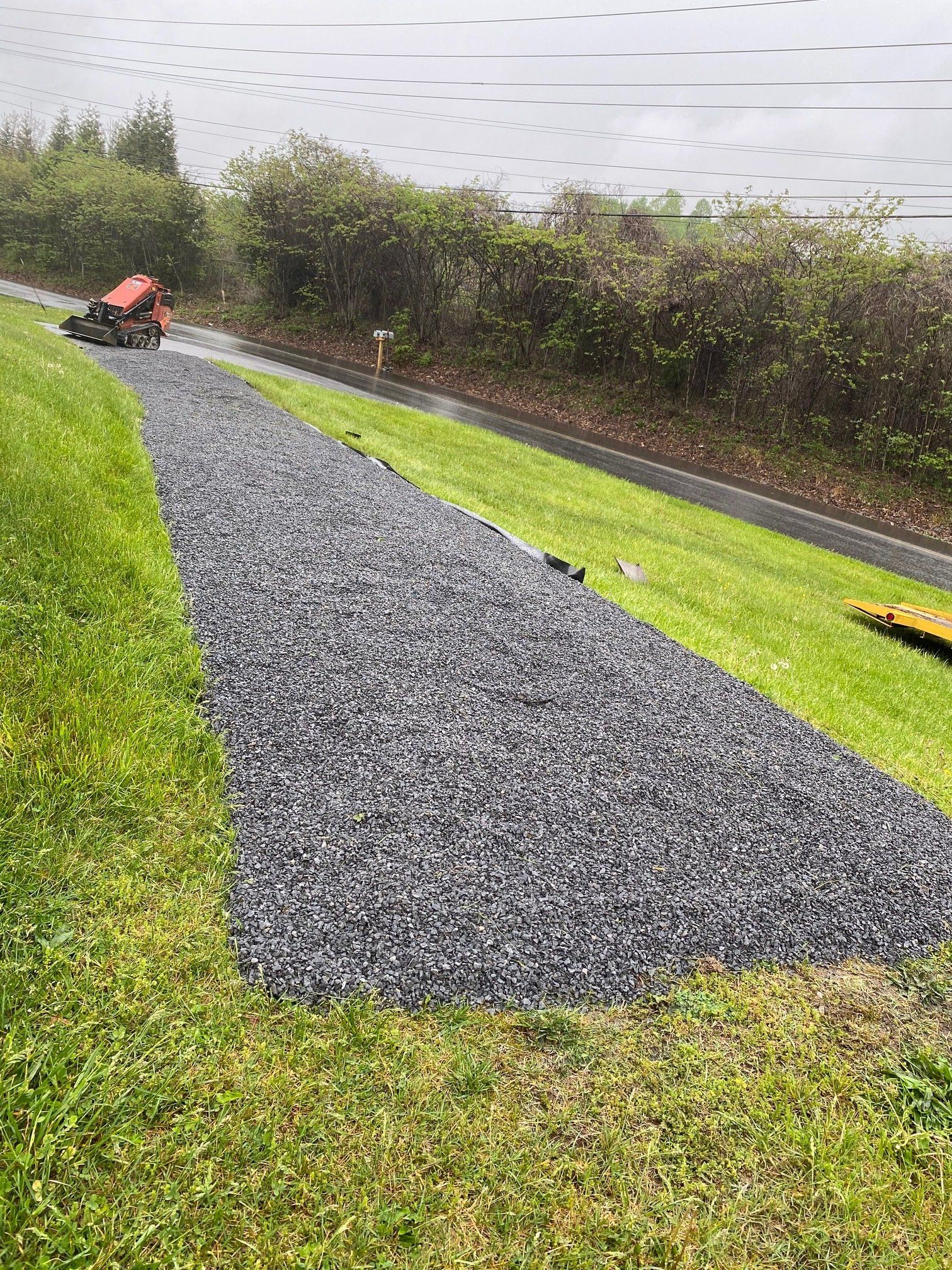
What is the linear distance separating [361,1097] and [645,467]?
1510 centimetres

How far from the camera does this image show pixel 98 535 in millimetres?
3725

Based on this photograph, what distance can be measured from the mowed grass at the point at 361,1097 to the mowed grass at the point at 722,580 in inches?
101

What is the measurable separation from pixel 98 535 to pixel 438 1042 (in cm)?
322

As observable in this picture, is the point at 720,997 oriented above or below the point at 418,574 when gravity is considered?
below

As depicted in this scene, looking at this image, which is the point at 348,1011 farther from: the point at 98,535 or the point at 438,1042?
the point at 98,535

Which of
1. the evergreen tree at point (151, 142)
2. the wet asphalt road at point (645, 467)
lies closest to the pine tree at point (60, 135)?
the evergreen tree at point (151, 142)

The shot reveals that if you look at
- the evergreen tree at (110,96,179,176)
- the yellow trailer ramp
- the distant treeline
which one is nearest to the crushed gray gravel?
the yellow trailer ramp

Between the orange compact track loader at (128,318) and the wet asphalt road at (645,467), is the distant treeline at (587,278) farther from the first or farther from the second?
the orange compact track loader at (128,318)

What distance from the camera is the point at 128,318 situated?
42.9ft

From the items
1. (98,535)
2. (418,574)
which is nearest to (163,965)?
(98,535)

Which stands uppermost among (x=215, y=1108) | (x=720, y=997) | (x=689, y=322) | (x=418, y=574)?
(x=689, y=322)

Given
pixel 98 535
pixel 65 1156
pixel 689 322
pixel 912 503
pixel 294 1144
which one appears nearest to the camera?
pixel 65 1156

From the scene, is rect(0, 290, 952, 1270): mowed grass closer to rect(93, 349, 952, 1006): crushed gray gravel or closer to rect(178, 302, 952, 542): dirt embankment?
rect(93, 349, 952, 1006): crushed gray gravel

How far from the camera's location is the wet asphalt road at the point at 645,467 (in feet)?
39.7
